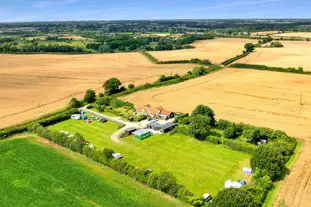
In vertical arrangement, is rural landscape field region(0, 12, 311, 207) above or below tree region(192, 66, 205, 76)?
below

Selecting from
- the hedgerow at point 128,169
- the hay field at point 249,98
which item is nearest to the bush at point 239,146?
the hay field at point 249,98

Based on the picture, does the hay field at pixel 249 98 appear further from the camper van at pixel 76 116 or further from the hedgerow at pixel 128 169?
the hedgerow at pixel 128 169

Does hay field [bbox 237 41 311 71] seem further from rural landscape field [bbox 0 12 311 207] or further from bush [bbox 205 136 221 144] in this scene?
bush [bbox 205 136 221 144]

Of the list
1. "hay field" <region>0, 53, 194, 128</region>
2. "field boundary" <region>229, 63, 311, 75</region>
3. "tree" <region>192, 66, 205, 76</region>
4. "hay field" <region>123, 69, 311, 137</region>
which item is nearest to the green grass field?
"hay field" <region>123, 69, 311, 137</region>

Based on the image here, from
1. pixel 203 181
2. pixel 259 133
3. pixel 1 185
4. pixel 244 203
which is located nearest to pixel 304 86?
pixel 259 133

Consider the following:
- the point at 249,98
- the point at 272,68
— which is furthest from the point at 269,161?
the point at 272,68

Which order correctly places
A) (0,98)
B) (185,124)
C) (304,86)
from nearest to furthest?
(185,124) → (0,98) → (304,86)

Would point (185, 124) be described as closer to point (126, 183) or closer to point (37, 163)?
point (126, 183)

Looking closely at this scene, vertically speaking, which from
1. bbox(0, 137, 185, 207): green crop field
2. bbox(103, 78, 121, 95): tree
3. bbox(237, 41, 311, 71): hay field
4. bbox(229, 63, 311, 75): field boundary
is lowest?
bbox(0, 137, 185, 207): green crop field
